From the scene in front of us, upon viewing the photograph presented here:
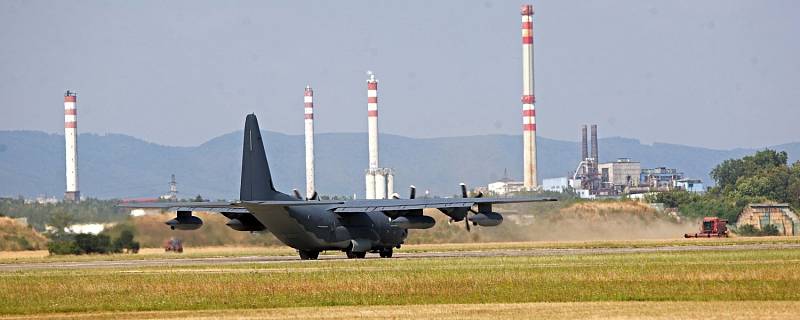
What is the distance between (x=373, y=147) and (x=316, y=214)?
401 ft

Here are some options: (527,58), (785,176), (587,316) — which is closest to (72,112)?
(527,58)

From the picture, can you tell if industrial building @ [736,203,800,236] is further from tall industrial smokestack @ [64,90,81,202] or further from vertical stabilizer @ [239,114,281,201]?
tall industrial smokestack @ [64,90,81,202]

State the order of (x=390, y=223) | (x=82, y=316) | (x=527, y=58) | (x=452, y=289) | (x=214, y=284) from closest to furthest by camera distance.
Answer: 1. (x=82, y=316)
2. (x=452, y=289)
3. (x=214, y=284)
4. (x=390, y=223)
5. (x=527, y=58)

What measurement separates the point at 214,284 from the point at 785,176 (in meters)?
110

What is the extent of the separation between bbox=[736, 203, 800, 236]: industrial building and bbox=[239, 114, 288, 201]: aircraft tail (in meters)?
55.8

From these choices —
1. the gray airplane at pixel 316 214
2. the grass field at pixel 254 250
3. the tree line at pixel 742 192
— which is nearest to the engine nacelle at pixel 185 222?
the gray airplane at pixel 316 214

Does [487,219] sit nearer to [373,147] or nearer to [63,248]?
[63,248]

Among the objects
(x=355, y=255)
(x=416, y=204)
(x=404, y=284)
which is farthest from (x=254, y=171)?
(x=404, y=284)

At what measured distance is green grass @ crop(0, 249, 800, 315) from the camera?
35.5 m

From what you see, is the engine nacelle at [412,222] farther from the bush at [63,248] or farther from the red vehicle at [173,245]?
the bush at [63,248]

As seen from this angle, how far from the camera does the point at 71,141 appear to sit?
17938 cm

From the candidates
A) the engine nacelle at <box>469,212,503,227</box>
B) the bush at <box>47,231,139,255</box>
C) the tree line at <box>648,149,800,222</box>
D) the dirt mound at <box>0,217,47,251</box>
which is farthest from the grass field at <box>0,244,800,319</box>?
the tree line at <box>648,149,800,222</box>

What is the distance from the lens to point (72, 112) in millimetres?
182875

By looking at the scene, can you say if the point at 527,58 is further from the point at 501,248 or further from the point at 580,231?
the point at 501,248
